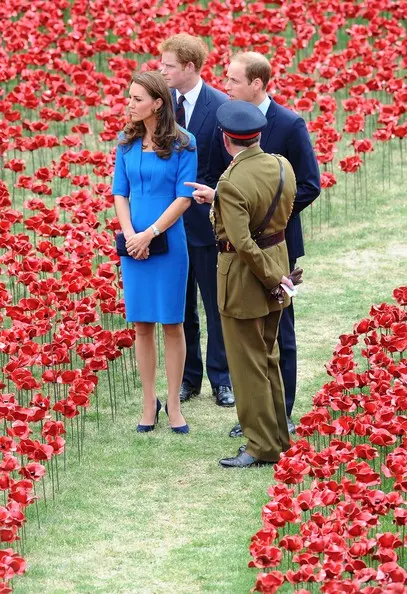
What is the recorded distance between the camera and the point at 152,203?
800 cm

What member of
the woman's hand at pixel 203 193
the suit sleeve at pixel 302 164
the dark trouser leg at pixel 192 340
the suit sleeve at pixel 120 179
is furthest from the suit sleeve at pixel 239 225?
the dark trouser leg at pixel 192 340

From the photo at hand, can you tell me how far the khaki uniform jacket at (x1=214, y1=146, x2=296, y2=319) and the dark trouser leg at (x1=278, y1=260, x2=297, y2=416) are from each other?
0.58m

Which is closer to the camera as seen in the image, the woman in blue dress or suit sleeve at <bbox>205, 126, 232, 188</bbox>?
the woman in blue dress

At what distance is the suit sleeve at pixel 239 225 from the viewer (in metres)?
7.11

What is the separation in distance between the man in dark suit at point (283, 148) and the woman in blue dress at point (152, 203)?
0.37 meters

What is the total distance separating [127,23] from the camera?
1512cm

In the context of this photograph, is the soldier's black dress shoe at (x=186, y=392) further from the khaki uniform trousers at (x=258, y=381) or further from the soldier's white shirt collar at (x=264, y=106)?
the soldier's white shirt collar at (x=264, y=106)

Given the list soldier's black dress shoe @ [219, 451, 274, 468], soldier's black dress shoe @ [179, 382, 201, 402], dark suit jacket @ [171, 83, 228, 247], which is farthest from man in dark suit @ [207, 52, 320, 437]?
soldier's black dress shoe @ [179, 382, 201, 402]

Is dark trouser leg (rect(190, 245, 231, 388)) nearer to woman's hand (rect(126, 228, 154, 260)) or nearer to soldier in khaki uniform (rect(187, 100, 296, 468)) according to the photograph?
woman's hand (rect(126, 228, 154, 260))

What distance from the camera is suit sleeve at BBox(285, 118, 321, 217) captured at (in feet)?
25.7

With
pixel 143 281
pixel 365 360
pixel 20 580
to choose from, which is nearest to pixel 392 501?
pixel 20 580

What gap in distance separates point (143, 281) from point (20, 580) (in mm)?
2123

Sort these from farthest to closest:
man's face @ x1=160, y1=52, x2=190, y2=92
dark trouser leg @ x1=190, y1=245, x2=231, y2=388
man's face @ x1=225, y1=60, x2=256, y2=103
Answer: dark trouser leg @ x1=190, y1=245, x2=231, y2=388 < man's face @ x1=160, y1=52, x2=190, y2=92 < man's face @ x1=225, y1=60, x2=256, y2=103

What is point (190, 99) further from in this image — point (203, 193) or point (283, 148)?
point (203, 193)
